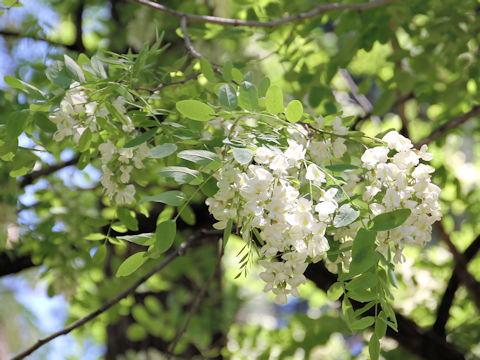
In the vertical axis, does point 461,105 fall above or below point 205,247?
above

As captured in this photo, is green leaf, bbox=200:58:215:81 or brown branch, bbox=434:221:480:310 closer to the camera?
green leaf, bbox=200:58:215:81

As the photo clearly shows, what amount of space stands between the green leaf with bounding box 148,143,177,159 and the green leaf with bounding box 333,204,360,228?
233mm

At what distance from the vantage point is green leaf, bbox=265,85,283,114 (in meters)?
0.80

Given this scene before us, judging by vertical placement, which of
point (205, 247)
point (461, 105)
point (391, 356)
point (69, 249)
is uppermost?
point (461, 105)

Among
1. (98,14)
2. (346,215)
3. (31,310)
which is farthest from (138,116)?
(31,310)

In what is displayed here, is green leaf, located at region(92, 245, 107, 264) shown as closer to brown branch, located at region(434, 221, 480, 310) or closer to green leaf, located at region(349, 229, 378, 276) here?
green leaf, located at region(349, 229, 378, 276)

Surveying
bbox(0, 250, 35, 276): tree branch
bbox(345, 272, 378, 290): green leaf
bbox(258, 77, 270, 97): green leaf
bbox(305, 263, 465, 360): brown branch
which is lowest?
bbox(0, 250, 35, 276): tree branch

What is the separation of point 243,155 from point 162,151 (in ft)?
0.41

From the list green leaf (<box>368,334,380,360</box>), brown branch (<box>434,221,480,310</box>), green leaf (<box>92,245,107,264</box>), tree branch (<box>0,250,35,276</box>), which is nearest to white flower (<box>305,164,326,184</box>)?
green leaf (<box>368,334,380,360</box>)

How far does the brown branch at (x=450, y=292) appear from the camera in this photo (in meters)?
1.67

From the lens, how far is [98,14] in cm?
291

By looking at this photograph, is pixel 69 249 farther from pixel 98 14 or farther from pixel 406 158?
pixel 98 14

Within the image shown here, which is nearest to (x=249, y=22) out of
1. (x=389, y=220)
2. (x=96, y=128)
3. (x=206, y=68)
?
(x=206, y=68)

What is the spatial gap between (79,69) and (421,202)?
541 millimetres
